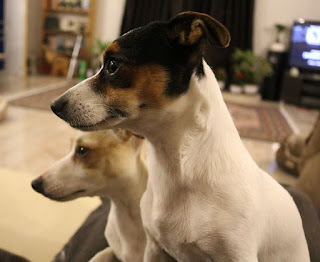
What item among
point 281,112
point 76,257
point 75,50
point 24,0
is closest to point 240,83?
point 281,112

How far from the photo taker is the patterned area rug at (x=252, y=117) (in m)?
4.07

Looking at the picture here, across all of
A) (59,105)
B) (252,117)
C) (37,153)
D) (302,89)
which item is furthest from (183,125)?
(302,89)

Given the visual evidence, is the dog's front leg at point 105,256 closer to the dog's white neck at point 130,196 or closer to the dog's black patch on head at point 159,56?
the dog's white neck at point 130,196

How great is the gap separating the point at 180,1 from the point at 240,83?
1.84m

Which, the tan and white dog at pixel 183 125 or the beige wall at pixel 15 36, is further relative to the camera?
the beige wall at pixel 15 36

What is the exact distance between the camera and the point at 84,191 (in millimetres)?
1190

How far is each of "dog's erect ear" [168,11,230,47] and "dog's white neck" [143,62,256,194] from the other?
3.5 inches

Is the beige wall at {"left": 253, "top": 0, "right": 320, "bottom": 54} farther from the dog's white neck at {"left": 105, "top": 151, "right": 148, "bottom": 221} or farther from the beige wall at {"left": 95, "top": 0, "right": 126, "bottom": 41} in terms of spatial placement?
the dog's white neck at {"left": 105, "top": 151, "right": 148, "bottom": 221}

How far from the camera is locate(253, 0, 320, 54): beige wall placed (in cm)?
652

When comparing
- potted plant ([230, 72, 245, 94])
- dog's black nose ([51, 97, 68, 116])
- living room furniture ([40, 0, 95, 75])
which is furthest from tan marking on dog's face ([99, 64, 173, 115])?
living room furniture ([40, 0, 95, 75])

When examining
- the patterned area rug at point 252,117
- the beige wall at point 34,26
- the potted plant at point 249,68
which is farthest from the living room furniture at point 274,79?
the beige wall at point 34,26

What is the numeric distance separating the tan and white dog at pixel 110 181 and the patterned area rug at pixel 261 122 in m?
2.85

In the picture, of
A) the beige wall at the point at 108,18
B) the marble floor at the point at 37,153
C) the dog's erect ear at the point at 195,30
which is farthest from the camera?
the beige wall at the point at 108,18

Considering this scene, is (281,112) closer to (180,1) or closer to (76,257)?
(180,1)
